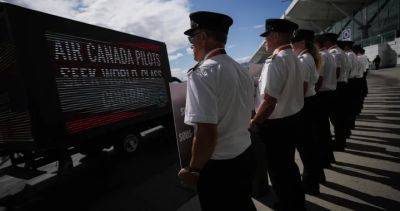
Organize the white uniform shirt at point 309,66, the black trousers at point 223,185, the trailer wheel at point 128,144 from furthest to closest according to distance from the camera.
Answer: the trailer wheel at point 128,144 < the white uniform shirt at point 309,66 < the black trousers at point 223,185

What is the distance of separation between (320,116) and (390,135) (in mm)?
2745

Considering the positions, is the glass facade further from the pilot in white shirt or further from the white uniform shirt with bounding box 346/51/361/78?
the pilot in white shirt

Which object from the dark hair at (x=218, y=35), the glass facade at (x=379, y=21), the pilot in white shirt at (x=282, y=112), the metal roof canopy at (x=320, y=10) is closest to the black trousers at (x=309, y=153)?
the pilot in white shirt at (x=282, y=112)

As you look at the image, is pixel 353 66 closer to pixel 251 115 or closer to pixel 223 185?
pixel 251 115

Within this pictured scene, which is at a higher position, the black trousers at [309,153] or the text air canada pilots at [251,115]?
the text air canada pilots at [251,115]

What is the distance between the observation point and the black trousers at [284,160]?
2.79 metres

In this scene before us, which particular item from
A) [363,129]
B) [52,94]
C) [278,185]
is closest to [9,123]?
[52,94]

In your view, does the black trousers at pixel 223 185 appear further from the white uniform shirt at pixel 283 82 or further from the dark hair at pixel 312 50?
the dark hair at pixel 312 50

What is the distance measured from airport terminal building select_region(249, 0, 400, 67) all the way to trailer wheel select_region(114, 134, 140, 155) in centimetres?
2501

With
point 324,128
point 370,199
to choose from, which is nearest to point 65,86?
point 324,128

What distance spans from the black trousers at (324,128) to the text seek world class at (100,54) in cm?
415

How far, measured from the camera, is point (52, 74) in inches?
187

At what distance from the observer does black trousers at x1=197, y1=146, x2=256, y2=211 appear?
1846 millimetres

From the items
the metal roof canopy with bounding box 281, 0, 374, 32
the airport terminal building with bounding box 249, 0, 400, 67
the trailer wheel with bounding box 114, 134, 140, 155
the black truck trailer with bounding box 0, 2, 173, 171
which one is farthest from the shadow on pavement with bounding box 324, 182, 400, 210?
the metal roof canopy with bounding box 281, 0, 374, 32
